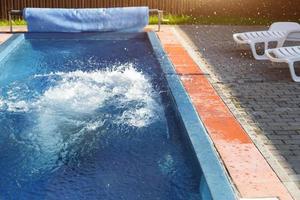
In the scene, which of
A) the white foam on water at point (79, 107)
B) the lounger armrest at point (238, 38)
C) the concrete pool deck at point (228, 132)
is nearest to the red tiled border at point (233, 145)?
the concrete pool deck at point (228, 132)

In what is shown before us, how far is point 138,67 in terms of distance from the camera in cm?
797

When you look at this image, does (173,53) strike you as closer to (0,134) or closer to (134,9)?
(134,9)

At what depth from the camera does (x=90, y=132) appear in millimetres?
5188

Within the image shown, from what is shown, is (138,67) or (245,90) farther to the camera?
(138,67)

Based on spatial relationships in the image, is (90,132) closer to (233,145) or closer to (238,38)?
(233,145)

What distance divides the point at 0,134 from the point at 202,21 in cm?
704

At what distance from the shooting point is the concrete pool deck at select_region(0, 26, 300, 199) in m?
3.57

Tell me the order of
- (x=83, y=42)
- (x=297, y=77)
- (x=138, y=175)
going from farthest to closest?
(x=83, y=42) < (x=297, y=77) < (x=138, y=175)

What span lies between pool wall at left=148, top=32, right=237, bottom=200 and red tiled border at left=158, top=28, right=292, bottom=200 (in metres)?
0.07

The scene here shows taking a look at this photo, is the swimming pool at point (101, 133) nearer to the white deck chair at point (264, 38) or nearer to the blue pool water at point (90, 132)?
the blue pool water at point (90, 132)

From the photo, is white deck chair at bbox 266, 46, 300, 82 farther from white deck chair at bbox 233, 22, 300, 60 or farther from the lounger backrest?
the lounger backrest

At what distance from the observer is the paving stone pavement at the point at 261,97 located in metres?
4.11

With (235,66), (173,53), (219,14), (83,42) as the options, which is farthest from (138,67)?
(219,14)

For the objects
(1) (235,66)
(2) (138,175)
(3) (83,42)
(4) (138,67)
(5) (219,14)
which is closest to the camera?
(2) (138,175)
